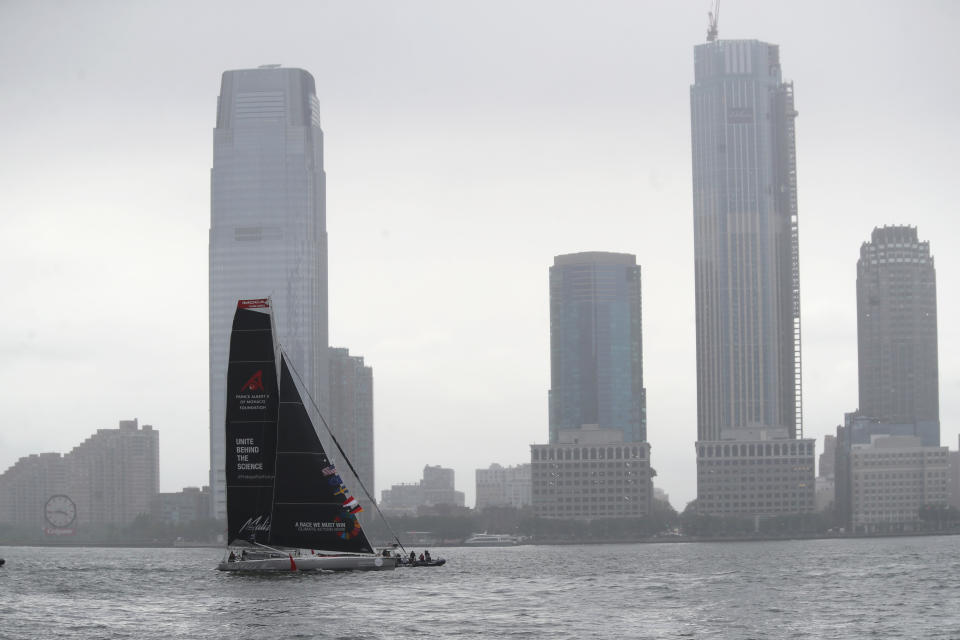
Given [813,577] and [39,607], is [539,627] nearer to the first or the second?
[39,607]

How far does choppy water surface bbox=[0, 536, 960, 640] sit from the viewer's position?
86.3 m

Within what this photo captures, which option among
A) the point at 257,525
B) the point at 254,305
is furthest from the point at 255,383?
the point at 257,525

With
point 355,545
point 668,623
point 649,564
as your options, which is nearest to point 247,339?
point 355,545

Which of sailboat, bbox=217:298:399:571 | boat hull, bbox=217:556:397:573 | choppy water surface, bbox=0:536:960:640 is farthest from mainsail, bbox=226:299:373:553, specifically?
choppy water surface, bbox=0:536:960:640

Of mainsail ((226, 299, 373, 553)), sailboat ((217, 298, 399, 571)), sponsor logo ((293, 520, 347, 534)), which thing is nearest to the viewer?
sailboat ((217, 298, 399, 571))

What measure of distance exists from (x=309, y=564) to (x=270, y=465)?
298 inches

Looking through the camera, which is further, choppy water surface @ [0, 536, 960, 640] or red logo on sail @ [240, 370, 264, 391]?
red logo on sail @ [240, 370, 264, 391]

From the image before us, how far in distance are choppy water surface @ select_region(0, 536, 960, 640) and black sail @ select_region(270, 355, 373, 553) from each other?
3115 mm

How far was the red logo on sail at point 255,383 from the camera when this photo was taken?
378 feet

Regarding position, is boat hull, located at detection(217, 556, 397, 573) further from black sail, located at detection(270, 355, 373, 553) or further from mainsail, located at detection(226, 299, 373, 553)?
mainsail, located at detection(226, 299, 373, 553)

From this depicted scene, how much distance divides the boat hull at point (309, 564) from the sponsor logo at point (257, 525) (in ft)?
7.45

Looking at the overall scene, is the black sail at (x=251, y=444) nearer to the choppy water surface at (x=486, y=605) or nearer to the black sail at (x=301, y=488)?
the black sail at (x=301, y=488)

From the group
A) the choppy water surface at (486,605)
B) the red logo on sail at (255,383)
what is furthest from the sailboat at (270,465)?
the choppy water surface at (486,605)

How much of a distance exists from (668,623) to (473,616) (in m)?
11.8
